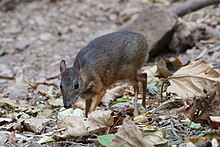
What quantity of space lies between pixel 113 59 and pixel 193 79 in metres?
0.93

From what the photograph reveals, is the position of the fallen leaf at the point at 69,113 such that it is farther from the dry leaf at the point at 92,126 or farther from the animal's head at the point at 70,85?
the dry leaf at the point at 92,126

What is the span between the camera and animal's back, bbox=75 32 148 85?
5.43 metres

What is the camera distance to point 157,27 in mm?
8094

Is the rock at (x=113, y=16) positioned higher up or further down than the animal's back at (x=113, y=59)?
further down

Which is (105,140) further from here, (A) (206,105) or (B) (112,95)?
(B) (112,95)

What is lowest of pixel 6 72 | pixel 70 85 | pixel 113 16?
pixel 6 72

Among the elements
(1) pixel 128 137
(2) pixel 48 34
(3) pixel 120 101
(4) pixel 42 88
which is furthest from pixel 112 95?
(2) pixel 48 34

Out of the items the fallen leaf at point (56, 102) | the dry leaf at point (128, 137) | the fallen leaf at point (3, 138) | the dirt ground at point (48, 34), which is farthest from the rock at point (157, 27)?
the dry leaf at point (128, 137)

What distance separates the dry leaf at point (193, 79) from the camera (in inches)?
190

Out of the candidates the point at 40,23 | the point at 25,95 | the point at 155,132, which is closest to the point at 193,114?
the point at 155,132

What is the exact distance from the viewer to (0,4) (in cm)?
1219

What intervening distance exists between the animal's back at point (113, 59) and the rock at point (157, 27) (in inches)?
99.3

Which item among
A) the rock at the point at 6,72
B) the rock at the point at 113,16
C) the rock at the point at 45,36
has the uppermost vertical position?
the rock at the point at 113,16

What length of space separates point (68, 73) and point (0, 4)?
24.7ft
